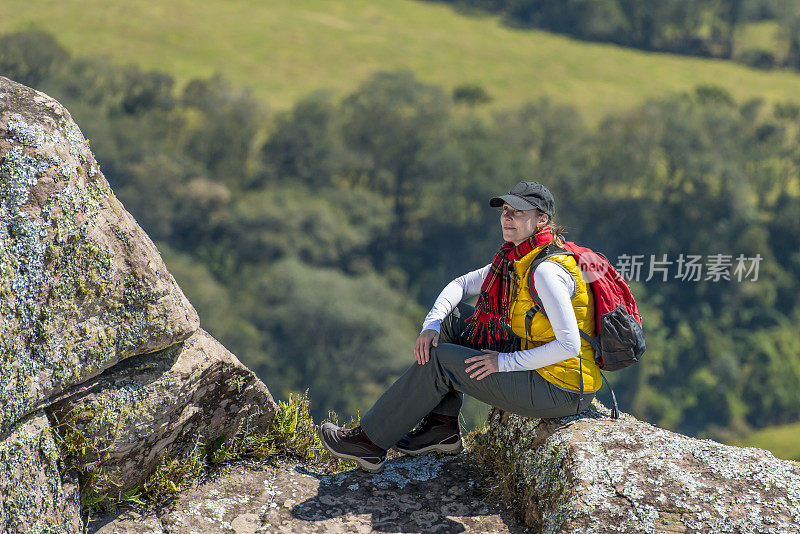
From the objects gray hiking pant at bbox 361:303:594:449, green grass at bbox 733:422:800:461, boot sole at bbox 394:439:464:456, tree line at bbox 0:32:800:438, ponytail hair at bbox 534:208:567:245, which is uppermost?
ponytail hair at bbox 534:208:567:245

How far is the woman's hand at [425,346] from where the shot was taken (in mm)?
5211

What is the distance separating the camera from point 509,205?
194 inches

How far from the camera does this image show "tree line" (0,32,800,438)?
242ft

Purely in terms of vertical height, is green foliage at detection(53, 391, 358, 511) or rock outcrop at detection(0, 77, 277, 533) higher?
rock outcrop at detection(0, 77, 277, 533)

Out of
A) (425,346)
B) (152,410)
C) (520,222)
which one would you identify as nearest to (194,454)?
(152,410)

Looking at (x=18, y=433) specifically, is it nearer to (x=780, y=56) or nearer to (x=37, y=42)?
(x=37, y=42)

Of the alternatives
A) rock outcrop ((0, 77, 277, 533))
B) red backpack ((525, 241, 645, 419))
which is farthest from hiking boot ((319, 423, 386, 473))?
red backpack ((525, 241, 645, 419))

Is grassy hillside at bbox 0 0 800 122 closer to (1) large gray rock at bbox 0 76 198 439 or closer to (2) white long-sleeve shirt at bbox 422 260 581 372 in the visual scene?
(1) large gray rock at bbox 0 76 198 439

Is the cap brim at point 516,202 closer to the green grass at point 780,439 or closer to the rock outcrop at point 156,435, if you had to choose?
the rock outcrop at point 156,435

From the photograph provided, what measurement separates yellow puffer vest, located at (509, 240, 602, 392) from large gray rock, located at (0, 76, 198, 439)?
6.68 feet

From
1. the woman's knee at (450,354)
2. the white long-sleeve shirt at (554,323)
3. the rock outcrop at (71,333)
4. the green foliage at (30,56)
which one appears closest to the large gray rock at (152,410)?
the rock outcrop at (71,333)

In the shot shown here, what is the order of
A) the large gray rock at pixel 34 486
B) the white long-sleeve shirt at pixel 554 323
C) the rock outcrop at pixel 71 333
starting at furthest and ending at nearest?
the white long-sleeve shirt at pixel 554 323, the rock outcrop at pixel 71 333, the large gray rock at pixel 34 486

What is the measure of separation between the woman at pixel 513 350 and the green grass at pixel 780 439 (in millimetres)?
49475

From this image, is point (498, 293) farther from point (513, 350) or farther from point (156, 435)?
point (156, 435)
